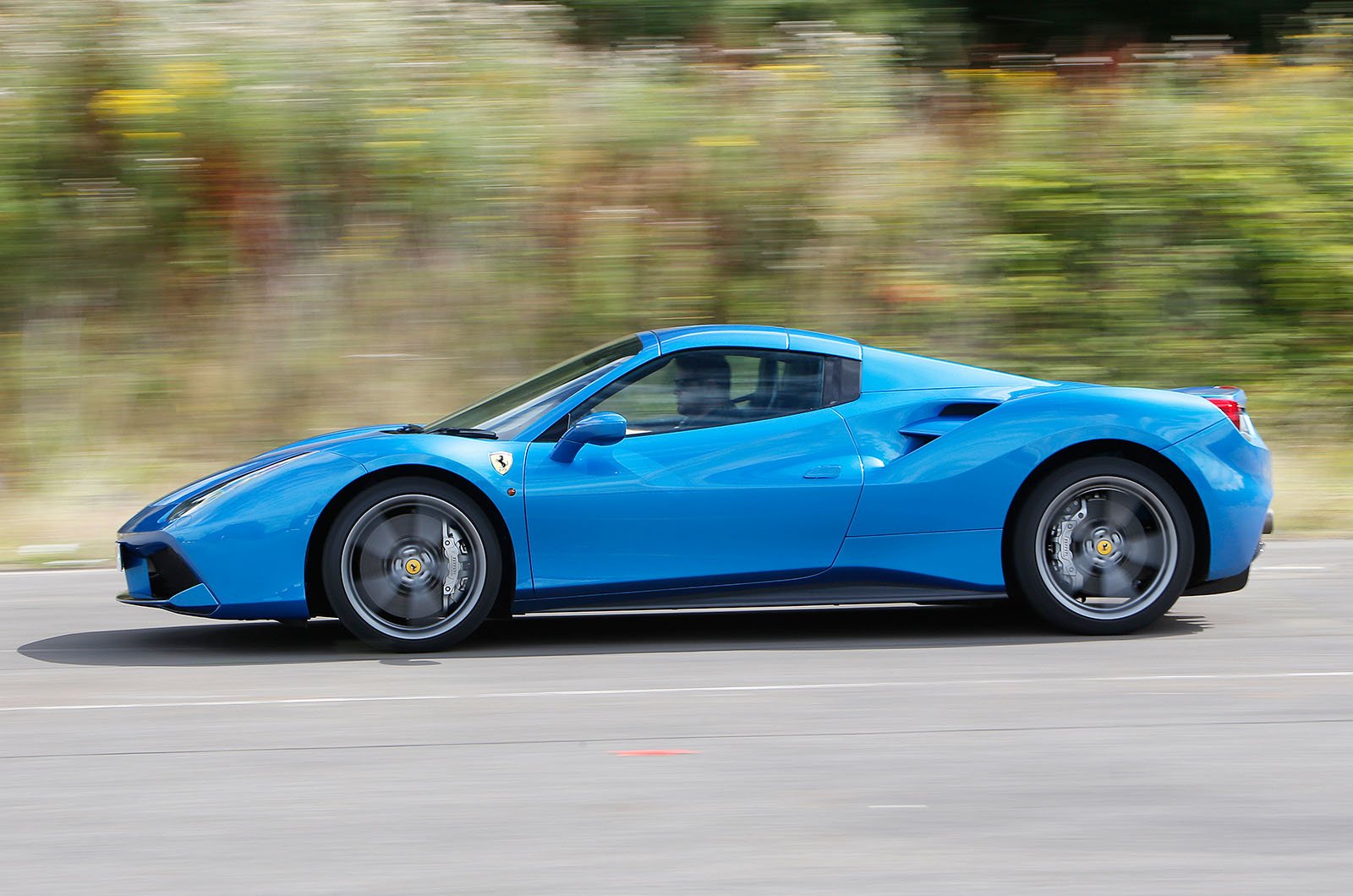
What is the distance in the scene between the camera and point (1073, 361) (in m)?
11.6

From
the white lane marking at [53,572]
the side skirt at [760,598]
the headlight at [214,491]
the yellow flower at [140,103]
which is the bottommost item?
the side skirt at [760,598]

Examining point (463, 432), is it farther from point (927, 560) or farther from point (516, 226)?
point (516, 226)

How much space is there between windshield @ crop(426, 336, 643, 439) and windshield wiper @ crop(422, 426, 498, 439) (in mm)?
21

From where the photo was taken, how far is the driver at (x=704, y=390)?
5.51 m

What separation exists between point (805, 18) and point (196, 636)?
9.43m

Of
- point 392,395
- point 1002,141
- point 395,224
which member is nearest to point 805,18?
point 1002,141

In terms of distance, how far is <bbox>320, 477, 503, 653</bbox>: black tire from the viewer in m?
5.34

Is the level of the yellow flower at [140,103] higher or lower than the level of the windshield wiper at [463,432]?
higher

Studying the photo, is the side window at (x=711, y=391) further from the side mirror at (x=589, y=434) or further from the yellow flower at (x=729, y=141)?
the yellow flower at (x=729, y=141)

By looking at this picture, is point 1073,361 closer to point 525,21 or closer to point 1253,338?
point 1253,338

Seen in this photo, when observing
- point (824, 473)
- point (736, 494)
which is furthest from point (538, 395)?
point (824, 473)

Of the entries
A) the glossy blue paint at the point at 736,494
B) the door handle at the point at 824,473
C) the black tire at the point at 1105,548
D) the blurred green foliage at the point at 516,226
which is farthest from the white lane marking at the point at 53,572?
the black tire at the point at 1105,548

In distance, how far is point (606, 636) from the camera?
5848mm

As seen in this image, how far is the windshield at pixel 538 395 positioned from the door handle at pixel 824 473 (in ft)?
2.63
